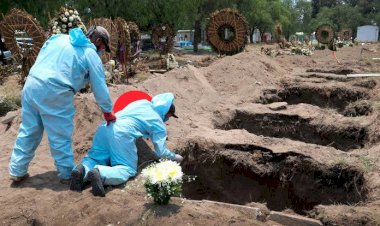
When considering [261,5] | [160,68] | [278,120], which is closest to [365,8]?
[261,5]

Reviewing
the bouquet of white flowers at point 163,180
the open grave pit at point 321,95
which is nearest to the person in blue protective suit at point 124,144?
the bouquet of white flowers at point 163,180

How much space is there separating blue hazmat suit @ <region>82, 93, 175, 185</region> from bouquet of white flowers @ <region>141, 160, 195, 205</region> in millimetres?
792

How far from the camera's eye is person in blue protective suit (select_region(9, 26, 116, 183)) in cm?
482

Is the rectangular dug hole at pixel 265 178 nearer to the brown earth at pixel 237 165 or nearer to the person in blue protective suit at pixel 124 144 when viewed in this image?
the brown earth at pixel 237 165

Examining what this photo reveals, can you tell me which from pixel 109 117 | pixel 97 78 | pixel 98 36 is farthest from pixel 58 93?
pixel 98 36

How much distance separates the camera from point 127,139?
5.11 metres

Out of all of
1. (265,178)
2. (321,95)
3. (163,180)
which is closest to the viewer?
(163,180)

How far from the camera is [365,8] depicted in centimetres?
6806

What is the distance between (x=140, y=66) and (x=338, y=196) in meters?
10.2

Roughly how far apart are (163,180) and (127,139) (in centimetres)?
113

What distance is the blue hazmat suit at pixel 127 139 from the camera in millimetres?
5078

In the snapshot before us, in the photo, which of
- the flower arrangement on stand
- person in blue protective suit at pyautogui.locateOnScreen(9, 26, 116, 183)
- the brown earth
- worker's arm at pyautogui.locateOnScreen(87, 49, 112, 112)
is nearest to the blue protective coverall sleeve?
the brown earth

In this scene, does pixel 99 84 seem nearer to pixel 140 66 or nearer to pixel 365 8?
pixel 140 66

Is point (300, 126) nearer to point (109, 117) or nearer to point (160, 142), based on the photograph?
point (160, 142)
